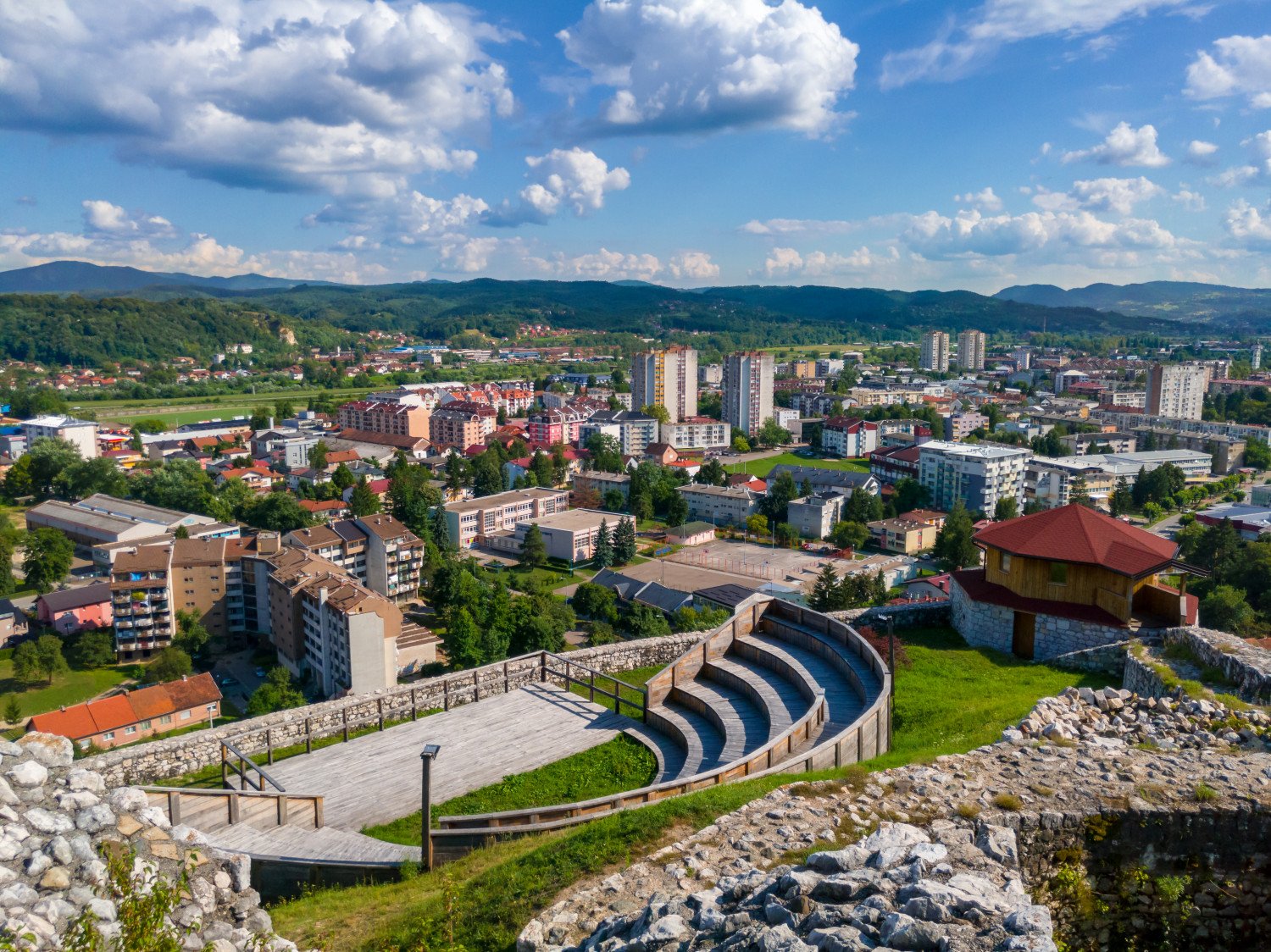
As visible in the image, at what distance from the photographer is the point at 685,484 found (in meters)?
46.6

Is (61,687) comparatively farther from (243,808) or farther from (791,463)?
(791,463)

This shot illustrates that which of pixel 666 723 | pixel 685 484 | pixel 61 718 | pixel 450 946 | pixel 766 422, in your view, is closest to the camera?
pixel 450 946

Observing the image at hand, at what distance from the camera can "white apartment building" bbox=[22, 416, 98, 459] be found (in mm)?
51438

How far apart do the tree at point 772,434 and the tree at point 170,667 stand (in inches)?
1808

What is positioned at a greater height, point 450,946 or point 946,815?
point 946,815

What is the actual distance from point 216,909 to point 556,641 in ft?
53.6

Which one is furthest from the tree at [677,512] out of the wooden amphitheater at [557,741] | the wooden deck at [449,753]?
the wooden deck at [449,753]

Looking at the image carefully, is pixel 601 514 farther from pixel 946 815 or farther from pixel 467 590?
pixel 946 815

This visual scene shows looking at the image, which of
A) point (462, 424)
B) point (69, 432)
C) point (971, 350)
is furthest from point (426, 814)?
point (971, 350)

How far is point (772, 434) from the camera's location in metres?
63.2

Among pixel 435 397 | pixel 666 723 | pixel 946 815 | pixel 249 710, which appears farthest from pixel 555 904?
pixel 435 397

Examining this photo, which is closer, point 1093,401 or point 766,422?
point 766,422

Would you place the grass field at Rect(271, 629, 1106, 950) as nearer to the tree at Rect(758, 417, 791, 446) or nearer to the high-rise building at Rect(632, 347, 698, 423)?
the tree at Rect(758, 417, 791, 446)

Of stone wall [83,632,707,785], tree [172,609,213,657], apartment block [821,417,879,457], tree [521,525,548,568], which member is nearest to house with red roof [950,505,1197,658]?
stone wall [83,632,707,785]
